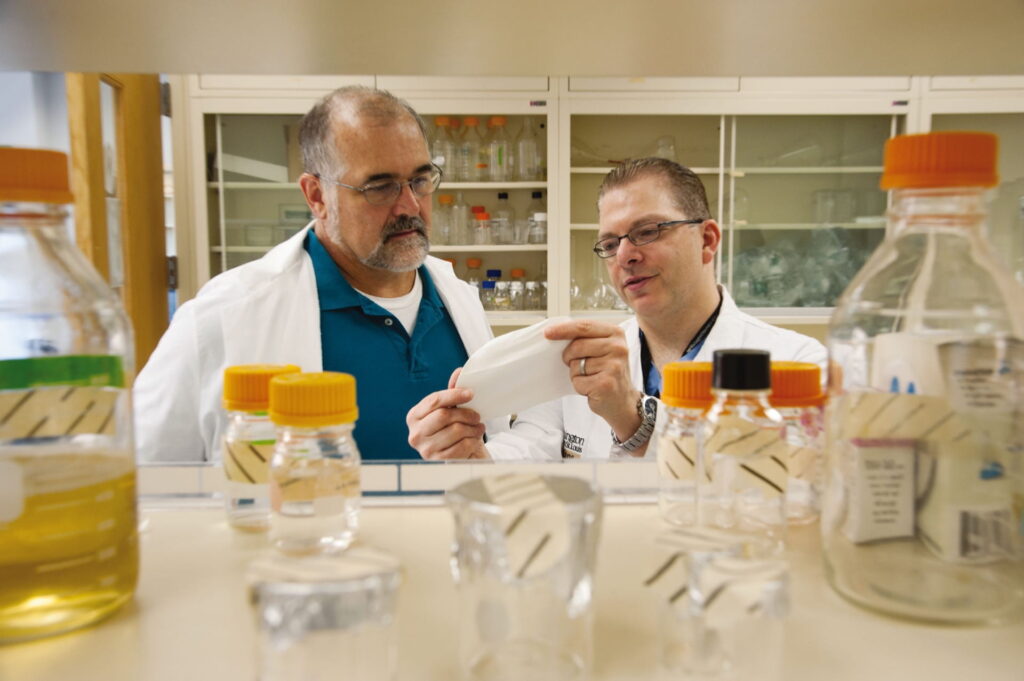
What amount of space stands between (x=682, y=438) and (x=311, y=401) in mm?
280

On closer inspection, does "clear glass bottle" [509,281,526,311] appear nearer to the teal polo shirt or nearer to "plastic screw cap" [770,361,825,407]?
the teal polo shirt

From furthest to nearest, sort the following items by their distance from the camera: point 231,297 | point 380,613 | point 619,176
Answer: point 619,176 → point 231,297 → point 380,613

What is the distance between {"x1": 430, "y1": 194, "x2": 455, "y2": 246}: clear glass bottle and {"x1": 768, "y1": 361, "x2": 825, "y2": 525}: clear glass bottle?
259 cm

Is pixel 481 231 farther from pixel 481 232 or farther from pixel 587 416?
pixel 587 416

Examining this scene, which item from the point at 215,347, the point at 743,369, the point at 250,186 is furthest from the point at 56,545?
the point at 250,186

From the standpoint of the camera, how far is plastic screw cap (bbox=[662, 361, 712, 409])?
1.69 ft

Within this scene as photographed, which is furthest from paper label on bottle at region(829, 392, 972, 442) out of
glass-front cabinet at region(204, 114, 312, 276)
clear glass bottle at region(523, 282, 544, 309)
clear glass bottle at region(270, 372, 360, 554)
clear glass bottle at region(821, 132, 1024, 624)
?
glass-front cabinet at region(204, 114, 312, 276)

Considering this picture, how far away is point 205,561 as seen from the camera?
1.58 ft

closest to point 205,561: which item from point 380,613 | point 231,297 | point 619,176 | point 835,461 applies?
point 380,613

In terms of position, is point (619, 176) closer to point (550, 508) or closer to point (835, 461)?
point (835, 461)

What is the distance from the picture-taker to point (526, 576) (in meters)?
0.34

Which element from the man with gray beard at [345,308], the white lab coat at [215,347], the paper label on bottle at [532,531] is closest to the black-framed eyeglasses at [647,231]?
the man with gray beard at [345,308]

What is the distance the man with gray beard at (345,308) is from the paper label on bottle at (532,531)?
1271 mm

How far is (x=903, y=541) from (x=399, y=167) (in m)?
1.52
